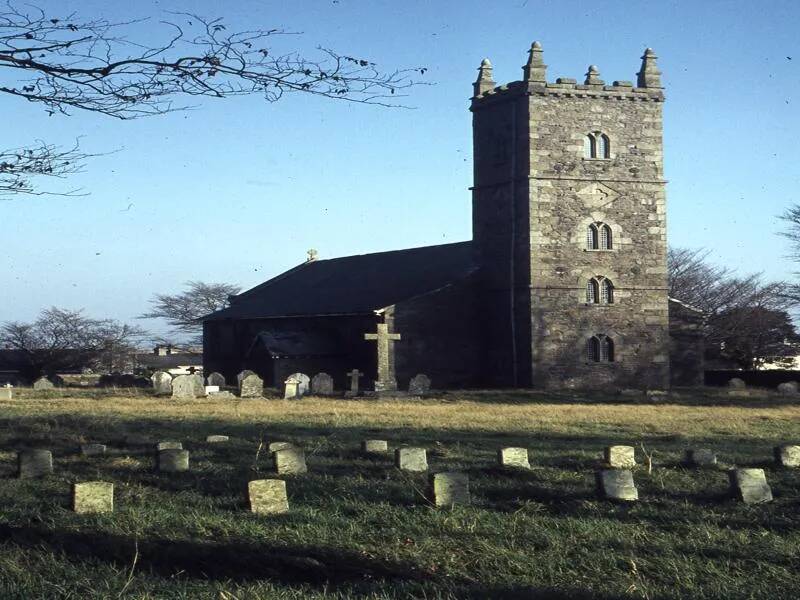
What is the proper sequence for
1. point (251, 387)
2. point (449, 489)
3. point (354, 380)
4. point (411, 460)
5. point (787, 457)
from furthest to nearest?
point (354, 380)
point (251, 387)
point (787, 457)
point (411, 460)
point (449, 489)

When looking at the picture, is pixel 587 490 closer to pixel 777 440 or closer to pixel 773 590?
pixel 773 590

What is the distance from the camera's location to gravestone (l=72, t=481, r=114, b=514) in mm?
11336

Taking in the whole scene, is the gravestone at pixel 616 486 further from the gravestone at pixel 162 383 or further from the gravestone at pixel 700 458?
the gravestone at pixel 162 383

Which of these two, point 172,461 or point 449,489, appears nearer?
point 449,489

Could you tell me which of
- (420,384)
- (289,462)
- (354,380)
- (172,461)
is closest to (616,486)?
(289,462)

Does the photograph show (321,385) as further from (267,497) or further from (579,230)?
(267,497)

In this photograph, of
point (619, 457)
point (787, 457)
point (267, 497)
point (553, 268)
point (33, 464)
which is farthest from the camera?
point (553, 268)

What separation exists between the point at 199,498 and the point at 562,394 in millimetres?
28130

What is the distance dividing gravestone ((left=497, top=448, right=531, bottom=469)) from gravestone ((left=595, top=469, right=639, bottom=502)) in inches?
75.2

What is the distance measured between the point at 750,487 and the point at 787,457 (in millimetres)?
2751

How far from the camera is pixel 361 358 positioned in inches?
1832

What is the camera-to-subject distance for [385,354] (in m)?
43.5

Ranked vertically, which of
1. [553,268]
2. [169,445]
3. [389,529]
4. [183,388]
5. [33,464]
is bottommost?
[389,529]

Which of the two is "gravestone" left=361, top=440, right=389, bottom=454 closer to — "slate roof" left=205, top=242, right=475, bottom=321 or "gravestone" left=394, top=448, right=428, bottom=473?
"gravestone" left=394, top=448, right=428, bottom=473
